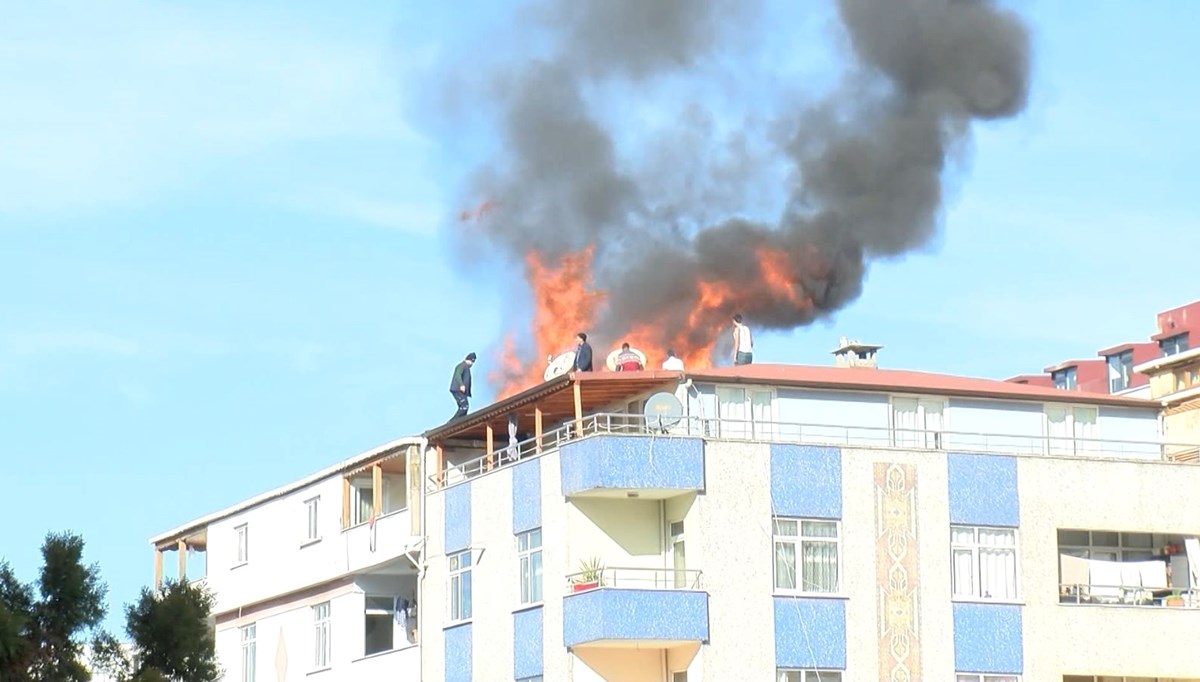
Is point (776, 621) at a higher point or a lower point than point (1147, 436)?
lower

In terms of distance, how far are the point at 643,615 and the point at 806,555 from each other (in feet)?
13.0

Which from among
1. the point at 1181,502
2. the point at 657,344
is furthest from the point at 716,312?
the point at 1181,502

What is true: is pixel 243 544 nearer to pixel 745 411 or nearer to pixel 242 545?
pixel 242 545

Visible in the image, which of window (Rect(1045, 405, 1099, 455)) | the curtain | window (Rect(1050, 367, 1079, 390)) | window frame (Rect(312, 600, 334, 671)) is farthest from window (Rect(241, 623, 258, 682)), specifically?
window (Rect(1050, 367, 1079, 390))

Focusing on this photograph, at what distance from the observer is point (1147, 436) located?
5875cm

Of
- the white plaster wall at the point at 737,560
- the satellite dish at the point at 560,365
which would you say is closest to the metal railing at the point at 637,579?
the white plaster wall at the point at 737,560

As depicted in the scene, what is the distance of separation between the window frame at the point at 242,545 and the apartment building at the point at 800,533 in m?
11.2

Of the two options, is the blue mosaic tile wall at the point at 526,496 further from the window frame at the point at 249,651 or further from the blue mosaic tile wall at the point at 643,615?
the window frame at the point at 249,651

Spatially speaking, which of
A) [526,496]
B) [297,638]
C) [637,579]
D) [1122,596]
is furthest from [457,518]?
[1122,596]

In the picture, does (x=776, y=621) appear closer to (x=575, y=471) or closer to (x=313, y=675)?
(x=575, y=471)

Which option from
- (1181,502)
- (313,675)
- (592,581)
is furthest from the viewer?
(313,675)

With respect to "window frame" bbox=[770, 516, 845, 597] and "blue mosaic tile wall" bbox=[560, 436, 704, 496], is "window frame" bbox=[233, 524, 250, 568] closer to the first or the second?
"blue mosaic tile wall" bbox=[560, 436, 704, 496]

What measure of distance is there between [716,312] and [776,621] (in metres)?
19.6

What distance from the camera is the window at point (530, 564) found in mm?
52500
